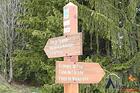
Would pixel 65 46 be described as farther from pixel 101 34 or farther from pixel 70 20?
pixel 101 34

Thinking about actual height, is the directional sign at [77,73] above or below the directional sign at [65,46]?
below

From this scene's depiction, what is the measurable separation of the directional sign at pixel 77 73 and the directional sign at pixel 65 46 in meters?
0.17

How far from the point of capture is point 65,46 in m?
5.02

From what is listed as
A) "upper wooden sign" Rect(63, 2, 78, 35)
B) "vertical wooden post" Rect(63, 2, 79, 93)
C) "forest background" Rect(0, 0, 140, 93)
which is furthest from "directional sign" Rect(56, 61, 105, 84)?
"forest background" Rect(0, 0, 140, 93)

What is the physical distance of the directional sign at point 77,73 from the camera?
4855 mm

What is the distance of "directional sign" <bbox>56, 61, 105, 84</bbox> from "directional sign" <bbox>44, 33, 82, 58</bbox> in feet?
0.56

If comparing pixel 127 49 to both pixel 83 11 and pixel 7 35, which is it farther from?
pixel 7 35

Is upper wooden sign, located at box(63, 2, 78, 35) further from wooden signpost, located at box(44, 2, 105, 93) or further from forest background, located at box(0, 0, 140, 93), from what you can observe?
forest background, located at box(0, 0, 140, 93)

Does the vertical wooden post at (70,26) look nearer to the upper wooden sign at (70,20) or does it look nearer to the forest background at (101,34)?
the upper wooden sign at (70,20)

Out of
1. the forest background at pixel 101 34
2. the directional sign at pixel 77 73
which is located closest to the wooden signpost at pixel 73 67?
the directional sign at pixel 77 73

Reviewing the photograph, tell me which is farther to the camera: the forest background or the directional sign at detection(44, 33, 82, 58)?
the forest background

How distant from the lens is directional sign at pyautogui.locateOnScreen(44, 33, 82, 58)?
4871 mm

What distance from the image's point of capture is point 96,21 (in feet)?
33.5

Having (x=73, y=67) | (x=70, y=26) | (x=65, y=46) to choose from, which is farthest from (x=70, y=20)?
(x=73, y=67)
